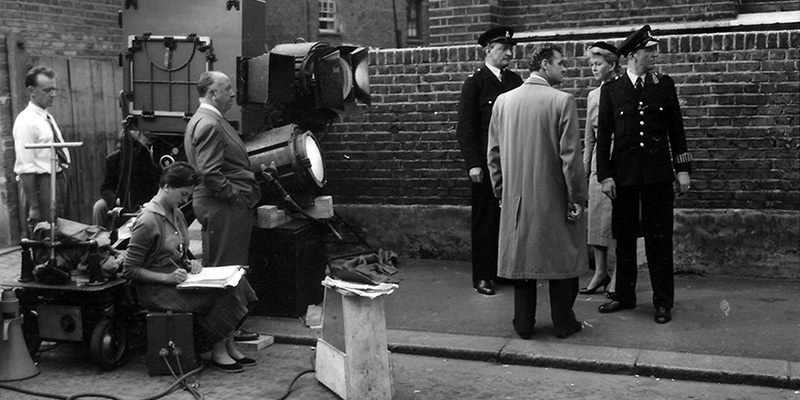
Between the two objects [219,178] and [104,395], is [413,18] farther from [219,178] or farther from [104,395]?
[104,395]

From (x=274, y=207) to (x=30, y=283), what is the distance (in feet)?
6.48

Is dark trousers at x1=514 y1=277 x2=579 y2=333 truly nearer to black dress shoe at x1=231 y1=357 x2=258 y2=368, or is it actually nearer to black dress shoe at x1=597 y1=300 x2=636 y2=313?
→ black dress shoe at x1=597 y1=300 x2=636 y2=313

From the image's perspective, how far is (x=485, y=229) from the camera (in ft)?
28.6

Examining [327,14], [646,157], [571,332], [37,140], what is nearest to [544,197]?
[646,157]

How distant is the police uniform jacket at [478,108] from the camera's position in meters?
8.59

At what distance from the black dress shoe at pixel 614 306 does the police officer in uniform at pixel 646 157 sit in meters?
0.35

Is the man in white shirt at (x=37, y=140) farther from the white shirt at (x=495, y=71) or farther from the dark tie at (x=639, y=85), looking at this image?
the dark tie at (x=639, y=85)

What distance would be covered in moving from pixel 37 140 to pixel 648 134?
5.25 meters

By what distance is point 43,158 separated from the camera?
9211 mm

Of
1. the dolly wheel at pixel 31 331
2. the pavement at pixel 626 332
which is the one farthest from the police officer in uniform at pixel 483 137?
the dolly wheel at pixel 31 331

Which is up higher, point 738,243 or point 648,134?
point 648,134

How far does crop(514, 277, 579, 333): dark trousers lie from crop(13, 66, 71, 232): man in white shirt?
170 inches

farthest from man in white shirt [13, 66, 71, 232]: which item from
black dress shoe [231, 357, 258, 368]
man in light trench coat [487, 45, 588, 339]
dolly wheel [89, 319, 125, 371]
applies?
man in light trench coat [487, 45, 588, 339]

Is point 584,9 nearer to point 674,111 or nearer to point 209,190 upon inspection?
point 674,111
